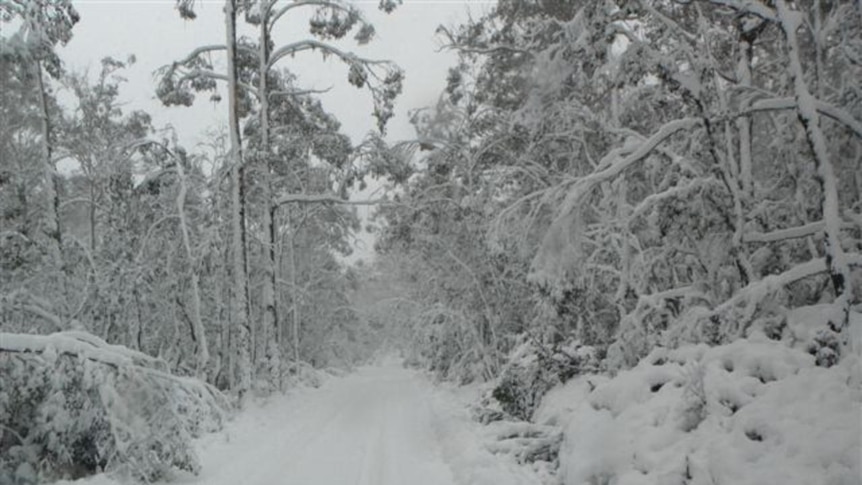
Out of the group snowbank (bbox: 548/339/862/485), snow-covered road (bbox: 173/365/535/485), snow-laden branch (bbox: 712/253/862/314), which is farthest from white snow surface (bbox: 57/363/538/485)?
snow-laden branch (bbox: 712/253/862/314)

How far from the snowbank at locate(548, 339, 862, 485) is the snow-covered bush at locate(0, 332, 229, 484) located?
15.8 feet

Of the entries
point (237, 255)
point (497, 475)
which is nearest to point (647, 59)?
point (497, 475)

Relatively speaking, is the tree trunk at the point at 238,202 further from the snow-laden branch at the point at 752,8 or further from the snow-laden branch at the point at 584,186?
the snow-laden branch at the point at 752,8

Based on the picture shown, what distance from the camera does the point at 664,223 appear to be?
8.67 m

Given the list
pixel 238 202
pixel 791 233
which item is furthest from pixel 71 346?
pixel 238 202

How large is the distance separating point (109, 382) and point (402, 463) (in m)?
4.11

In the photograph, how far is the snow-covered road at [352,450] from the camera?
8.09m

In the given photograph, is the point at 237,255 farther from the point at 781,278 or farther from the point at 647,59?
the point at 781,278

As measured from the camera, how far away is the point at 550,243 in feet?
26.1

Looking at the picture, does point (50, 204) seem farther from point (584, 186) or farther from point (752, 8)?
point (752, 8)

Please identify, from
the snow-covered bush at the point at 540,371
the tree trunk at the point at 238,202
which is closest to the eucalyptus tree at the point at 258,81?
the tree trunk at the point at 238,202

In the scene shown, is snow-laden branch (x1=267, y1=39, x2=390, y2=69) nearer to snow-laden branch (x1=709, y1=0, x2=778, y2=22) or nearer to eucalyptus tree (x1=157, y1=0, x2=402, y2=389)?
eucalyptus tree (x1=157, y1=0, x2=402, y2=389)

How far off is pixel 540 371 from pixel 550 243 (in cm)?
447

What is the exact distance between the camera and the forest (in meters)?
6.30
